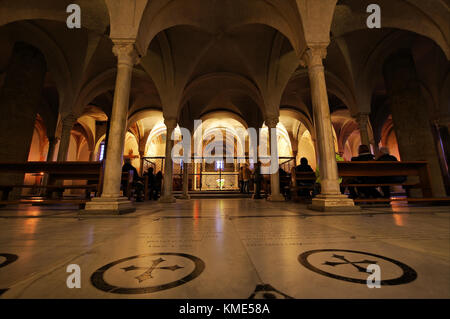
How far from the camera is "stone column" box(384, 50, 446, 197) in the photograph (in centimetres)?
642

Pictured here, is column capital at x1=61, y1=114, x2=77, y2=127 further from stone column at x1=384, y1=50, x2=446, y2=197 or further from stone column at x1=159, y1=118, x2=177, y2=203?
stone column at x1=384, y1=50, x2=446, y2=197

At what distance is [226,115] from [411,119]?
9.61 m

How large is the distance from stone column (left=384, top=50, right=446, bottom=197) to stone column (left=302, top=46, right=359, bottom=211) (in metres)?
4.54

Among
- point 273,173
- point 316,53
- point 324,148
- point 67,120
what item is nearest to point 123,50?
point 316,53

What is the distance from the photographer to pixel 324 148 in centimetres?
418

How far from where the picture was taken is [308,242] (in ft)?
5.23

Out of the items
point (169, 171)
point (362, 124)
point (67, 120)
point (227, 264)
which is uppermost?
point (67, 120)

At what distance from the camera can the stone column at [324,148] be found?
377cm

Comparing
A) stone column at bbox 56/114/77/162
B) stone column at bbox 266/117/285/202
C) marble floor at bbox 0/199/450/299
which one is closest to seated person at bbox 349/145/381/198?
stone column at bbox 266/117/285/202

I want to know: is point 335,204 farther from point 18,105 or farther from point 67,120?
point 67,120

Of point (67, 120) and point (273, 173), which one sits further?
point (67, 120)

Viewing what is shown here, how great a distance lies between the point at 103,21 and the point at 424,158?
11.3 m
